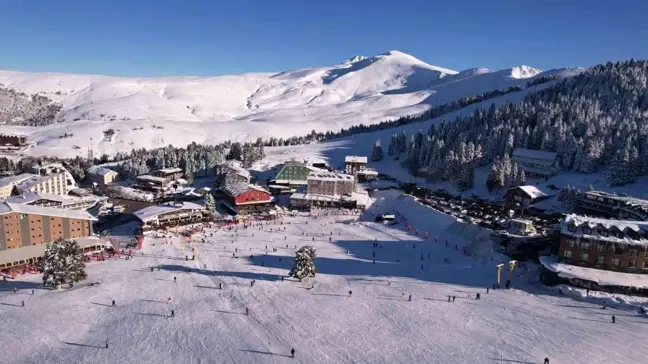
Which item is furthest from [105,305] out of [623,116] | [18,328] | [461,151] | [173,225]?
[623,116]

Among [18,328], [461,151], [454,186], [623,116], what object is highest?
[623,116]

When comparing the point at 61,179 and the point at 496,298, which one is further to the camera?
A: the point at 61,179

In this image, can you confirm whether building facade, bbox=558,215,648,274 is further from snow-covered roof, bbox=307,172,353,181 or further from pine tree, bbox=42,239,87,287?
pine tree, bbox=42,239,87,287

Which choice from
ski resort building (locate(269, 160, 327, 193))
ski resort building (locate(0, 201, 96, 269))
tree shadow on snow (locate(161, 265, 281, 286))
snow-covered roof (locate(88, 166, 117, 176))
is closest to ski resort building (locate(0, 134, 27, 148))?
snow-covered roof (locate(88, 166, 117, 176))

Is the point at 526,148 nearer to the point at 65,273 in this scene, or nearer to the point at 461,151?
the point at 461,151

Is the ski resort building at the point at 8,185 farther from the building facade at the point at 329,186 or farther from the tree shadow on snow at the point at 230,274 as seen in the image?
the building facade at the point at 329,186

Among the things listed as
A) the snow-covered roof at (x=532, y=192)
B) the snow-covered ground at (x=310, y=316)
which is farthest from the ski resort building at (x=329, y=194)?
the snow-covered roof at (x=532, y=192)

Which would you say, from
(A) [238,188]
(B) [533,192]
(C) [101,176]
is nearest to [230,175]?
(A) [238,188]

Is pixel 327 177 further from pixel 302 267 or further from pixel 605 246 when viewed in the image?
pixel 605 246
